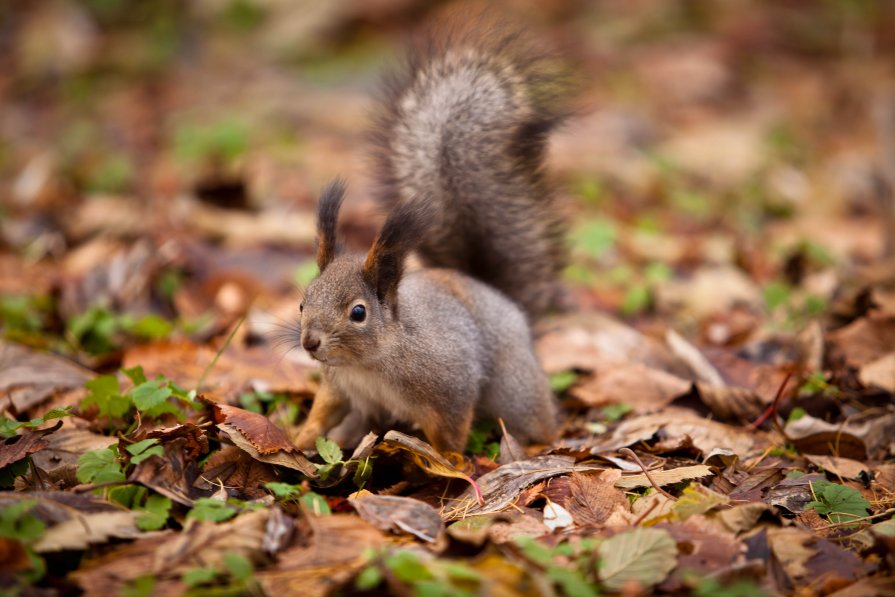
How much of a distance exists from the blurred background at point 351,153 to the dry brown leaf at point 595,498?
1837 millimetres

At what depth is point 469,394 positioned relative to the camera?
3326 mm

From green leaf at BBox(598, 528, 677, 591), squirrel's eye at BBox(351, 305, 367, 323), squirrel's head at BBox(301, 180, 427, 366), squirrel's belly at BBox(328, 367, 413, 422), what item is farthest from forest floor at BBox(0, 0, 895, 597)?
squirrel's eye at BBox(351, 305, 367, 323)

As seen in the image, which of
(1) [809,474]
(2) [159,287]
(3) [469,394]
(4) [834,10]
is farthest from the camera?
(4) [834,10]

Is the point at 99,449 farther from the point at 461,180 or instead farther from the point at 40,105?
the point at 40,105

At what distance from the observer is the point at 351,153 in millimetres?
8062

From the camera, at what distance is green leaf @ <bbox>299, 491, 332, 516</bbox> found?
2.46 m

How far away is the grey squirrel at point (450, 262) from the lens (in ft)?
10.00

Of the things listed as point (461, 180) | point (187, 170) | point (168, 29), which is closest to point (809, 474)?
point (461, 180)

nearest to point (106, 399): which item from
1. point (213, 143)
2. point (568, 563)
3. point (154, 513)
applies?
point (154, 513)

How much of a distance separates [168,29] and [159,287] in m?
7.64

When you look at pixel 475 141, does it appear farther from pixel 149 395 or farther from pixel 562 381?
pixel 149 395

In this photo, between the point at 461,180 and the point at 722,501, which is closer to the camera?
the point at 722,501

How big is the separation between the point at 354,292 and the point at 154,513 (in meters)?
1.07

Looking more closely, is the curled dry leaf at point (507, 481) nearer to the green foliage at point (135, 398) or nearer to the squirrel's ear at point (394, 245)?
the squirrel's ear at point (394, 245)
